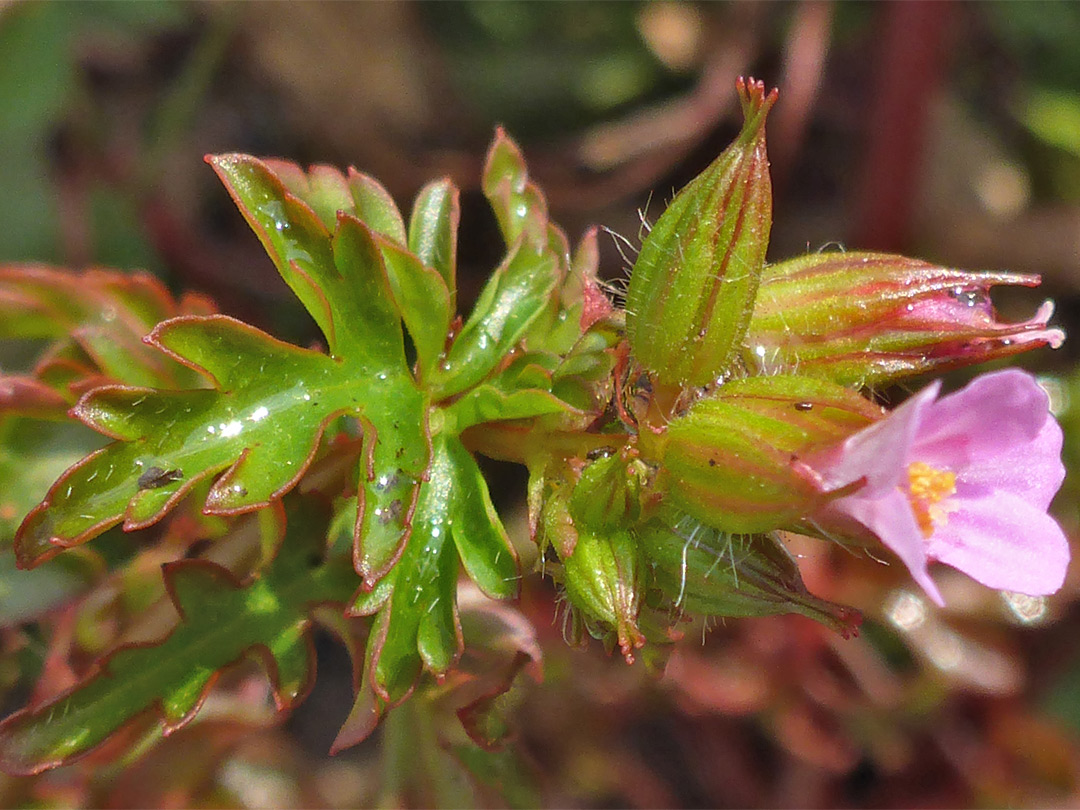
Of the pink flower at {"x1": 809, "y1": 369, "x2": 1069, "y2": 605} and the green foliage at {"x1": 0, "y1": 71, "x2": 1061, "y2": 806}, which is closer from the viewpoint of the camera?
the pink flower at {"x1": 809, "y1": 369, "x2": 1069, "y2": 605}

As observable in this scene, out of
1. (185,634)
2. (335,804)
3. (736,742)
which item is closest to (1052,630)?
(736,742)

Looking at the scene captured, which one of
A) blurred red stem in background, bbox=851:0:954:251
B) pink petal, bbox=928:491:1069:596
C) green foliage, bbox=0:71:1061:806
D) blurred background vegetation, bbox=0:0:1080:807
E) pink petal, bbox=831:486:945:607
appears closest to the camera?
pink petal, bbox=831:486:945:607

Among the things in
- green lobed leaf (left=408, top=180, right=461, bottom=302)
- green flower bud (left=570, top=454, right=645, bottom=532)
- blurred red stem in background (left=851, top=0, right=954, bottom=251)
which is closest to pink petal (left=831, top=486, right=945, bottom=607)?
green flower bud (left=570, top=454, right=645, bottom=532)

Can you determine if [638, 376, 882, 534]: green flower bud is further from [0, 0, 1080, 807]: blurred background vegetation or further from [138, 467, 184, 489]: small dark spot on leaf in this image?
[0, 0, 1080, 807]: blurred background vegetation

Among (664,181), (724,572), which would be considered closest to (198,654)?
(724,572)

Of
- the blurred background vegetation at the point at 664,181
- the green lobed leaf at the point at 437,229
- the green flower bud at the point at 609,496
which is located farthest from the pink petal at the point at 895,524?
the blurred background vegetation at the point at 664,181
